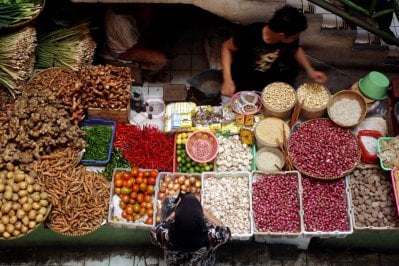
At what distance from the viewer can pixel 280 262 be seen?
5.60 metres

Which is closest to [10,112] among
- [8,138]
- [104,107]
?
[8,138]

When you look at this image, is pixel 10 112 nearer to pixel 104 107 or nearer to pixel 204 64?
pixel 104 107

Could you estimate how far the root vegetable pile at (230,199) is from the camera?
Result: 16.5 feet

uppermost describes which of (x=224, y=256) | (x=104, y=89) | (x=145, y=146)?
(x=104, y=89)

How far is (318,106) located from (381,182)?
106 cm

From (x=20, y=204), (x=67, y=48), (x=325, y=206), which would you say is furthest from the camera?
(x=67, y=48)

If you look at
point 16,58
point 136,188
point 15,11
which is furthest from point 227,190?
point 15,11

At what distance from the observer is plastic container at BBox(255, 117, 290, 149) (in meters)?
5.29

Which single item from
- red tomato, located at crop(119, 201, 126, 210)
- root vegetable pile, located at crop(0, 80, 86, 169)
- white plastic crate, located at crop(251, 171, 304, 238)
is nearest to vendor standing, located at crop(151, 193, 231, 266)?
white plastic crate, located at crop(251, 171, 304, 238)

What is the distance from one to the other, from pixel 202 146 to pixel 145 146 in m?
0.67

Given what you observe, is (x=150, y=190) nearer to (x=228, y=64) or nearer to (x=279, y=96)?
(x=228, y=64)

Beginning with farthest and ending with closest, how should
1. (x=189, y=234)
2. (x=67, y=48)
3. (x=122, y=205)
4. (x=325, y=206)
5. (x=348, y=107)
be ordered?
1. (x=67, y=48)
2. (x=348, y=107)
3. (x=122, y=205)
4. (x=325, y=206)
5. (x=189, y=234)

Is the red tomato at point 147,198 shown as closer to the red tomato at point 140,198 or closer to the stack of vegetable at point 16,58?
the red tomato at point 140,198

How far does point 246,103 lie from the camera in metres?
5.63
